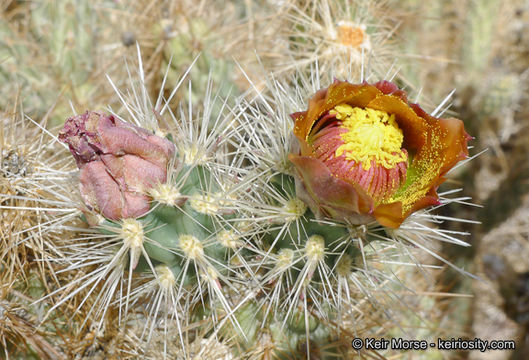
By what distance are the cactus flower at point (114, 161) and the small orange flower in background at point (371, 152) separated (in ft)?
1.23

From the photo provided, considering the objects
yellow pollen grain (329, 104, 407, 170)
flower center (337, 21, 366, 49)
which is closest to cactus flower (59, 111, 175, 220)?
yellow pollen grain (329, 104, 407, 170)

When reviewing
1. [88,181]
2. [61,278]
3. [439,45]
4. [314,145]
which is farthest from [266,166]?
[439,45]

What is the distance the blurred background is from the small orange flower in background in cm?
32

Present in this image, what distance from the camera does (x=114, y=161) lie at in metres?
1.21

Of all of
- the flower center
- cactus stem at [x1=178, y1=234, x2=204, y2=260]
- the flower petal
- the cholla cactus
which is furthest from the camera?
the flower center

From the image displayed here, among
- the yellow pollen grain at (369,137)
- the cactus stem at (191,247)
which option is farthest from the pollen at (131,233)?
the yellow pollen grain at (369,137)

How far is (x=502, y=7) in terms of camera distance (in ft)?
13.4

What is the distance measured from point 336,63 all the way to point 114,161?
1350 mm

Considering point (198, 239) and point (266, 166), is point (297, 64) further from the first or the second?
point (198, 239)

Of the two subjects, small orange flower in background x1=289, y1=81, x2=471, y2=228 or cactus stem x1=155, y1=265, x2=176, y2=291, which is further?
cactus stem x1=155, y1=265, x2=176, y2=291

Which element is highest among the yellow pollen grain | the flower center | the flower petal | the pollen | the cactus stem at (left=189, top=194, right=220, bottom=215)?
the flower center

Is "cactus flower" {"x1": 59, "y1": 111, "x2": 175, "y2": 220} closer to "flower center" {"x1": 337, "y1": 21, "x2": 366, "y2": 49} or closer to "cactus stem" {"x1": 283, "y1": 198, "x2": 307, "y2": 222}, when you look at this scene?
"cactus stem" {"x1": 283, "y1": 198, "x2": 307, "y2": 222}

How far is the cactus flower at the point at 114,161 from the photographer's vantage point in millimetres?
1194

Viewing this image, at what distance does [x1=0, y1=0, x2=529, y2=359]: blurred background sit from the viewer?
7.57 feet
